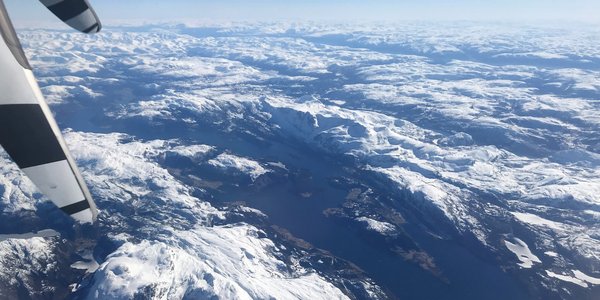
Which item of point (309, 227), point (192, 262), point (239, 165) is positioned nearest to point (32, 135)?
point (192, 262)

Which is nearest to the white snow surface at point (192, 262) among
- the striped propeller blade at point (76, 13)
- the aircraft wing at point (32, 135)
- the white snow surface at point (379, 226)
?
the white snow surface at point (379, 226)

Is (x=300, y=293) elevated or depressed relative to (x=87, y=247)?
elevated

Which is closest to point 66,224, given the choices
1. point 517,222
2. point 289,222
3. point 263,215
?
point 263,215

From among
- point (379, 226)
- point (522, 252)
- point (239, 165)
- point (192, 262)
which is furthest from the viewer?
point (239, 165)

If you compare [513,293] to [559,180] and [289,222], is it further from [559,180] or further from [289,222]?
[559,180]

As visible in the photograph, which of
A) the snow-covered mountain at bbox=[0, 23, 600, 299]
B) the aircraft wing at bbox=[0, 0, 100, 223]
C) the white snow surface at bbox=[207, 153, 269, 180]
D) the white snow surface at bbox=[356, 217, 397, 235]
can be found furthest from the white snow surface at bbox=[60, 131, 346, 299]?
the aircraft wing at bbox=[0, 0, 100, 223]

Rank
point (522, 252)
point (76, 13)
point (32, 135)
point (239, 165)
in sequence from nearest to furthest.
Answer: point (32, 135)
point (76, 13)
point (522, 252)
point (239, 165)

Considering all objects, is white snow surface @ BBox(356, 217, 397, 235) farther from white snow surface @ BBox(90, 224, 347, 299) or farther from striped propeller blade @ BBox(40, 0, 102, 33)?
striped propeller blade @ BBox(40, 0, 102, 33)

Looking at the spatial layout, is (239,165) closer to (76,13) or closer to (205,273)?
(205,273)
